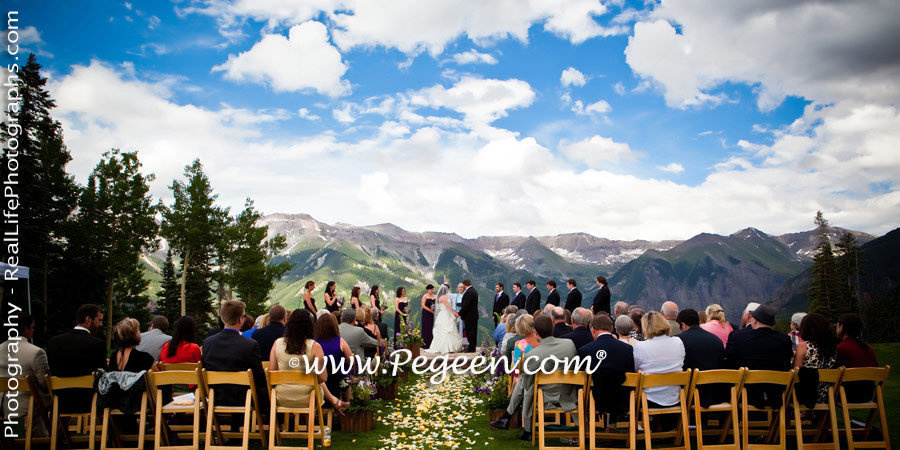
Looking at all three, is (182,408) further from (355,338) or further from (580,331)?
(580,331)

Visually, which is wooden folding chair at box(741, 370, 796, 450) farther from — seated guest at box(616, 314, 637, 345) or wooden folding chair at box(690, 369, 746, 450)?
seated guest at box(616, 314, 637, 345)

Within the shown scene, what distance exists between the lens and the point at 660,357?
5.80 metres

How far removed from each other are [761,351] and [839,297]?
53.0m

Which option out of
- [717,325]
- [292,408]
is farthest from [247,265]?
[717,325]

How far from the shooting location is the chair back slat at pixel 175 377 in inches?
207

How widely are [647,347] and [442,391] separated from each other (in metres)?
5.53

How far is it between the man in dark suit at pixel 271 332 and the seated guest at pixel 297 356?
48.6 inches

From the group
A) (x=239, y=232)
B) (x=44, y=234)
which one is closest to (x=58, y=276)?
(x=44, y=234)

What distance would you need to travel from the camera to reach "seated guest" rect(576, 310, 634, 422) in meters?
5.60

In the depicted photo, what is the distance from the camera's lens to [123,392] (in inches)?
216

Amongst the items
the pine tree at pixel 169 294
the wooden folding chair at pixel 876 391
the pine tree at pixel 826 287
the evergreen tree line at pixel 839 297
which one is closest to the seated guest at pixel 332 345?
the wooden folding chair at pixel 876 391

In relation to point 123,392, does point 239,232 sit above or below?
above

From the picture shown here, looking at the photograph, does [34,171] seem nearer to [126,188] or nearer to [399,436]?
[126,188]

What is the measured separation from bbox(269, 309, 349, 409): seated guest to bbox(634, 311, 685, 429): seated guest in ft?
11.9
